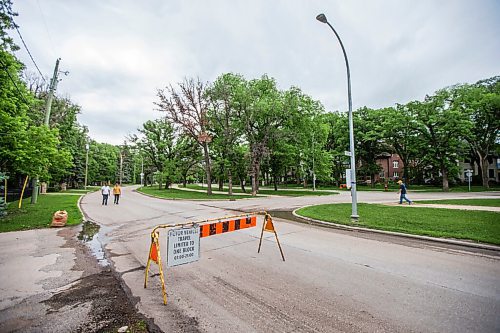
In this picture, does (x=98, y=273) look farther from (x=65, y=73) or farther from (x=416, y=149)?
(x=416, y=149)

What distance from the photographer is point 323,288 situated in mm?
4434

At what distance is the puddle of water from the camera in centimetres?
645

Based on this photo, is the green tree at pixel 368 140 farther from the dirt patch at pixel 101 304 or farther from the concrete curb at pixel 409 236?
the dirt patch at pixel 101 304

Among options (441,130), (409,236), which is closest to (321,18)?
(409,236)

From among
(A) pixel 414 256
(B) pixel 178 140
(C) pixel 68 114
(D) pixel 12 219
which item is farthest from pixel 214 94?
(A) pixel 414 256

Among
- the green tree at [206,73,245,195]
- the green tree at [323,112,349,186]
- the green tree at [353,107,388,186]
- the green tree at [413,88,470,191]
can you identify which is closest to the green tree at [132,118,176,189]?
the green tree at [206,73,245,195]

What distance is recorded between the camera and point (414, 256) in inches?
249

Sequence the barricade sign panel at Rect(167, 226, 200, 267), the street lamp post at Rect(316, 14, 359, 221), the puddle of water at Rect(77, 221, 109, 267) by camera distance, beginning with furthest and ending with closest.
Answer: the street lamp post at Rect(316, 14, 359, 221), the puddle of water at Rect(77, 221, 109, 267), the barricade sign panel at Rect(167, 226, 200, 267)

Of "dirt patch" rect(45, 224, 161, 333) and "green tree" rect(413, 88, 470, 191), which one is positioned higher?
"green tree" rect(413, 88, 470, 191)

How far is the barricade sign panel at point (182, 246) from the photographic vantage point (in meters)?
4.38

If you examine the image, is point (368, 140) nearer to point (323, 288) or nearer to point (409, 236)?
point (409, 236)

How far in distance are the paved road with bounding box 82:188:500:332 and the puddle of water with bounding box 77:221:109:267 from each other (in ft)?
0.82

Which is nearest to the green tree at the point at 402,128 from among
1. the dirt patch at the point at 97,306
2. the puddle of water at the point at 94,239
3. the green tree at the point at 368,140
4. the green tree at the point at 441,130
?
the green tree at the point at 441,130

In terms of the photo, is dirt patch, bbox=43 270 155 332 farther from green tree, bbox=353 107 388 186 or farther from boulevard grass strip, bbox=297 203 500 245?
green tree, bbox=353 107 388 186
